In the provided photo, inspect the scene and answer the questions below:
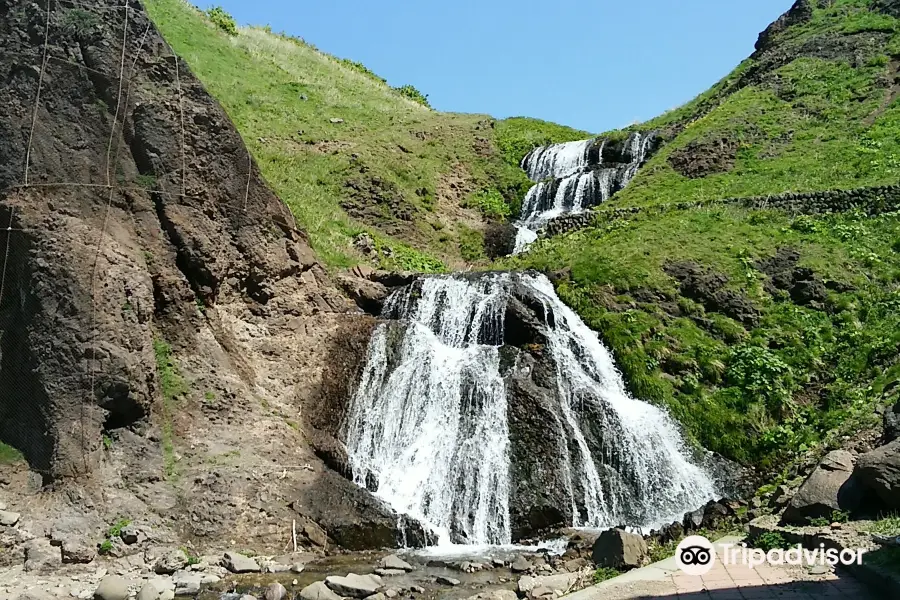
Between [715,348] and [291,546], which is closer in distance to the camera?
[291,546]

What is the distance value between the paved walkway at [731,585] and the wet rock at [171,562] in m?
6.32

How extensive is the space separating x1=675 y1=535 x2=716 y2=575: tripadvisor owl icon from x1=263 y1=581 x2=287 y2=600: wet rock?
5.45 metres

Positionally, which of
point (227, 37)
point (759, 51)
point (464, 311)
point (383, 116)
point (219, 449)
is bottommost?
point (219, 449)

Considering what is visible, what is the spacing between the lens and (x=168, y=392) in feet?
45.2

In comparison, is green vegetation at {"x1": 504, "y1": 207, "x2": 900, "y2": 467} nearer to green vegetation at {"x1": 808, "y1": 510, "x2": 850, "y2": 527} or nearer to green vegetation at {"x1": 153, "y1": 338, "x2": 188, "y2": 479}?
green vegetation at {"x1": 808, "y1": 510, "x2": 850, "y2": 527}

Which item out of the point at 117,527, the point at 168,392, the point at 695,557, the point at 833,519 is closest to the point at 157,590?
the point at 117,527

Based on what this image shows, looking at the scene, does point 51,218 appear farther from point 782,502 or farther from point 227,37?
point 227,37

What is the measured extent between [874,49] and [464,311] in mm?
27035

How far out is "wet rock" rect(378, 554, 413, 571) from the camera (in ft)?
37.8

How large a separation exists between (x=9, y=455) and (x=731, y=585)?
11.5 m

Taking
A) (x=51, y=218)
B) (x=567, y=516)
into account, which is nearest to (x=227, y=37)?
(x=51, y=218)

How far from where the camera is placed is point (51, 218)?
13383mm

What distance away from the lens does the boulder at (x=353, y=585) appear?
10.2 m

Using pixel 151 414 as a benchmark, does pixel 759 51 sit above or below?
above
